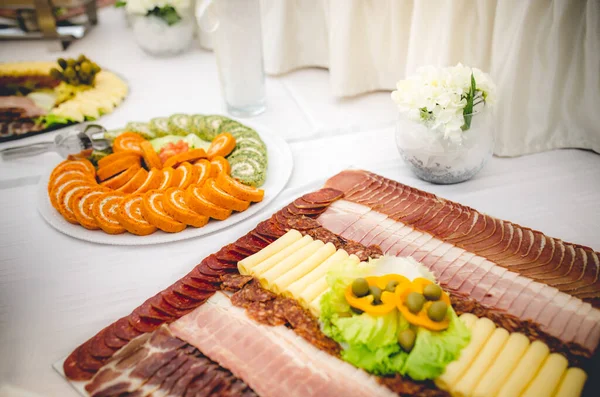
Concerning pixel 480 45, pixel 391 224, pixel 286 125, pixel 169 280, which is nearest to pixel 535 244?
pixel 391 224

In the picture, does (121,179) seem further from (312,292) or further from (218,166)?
(312,292)

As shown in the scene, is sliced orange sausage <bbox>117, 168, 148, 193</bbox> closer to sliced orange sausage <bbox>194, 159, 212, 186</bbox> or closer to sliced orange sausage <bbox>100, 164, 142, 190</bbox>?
sliced orange sausage <bbox>100, 164, 142, 190</bbox>

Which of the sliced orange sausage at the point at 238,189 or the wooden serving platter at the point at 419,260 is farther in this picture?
the sliced orange sausage at the point at 238,189

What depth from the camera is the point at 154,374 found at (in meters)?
1.04

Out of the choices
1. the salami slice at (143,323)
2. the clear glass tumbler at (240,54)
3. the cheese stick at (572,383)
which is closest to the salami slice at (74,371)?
the salami slice at (143,323)

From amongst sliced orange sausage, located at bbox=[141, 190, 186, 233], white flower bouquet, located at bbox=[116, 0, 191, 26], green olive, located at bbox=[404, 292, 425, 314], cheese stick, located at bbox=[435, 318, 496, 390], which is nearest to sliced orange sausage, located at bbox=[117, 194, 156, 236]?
sliced orange sausage, located at bbox=[141, 190, 186, 233]

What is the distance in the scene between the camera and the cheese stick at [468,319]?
1054 mm

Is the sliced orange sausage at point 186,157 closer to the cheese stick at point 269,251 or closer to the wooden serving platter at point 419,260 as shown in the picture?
the wooden serving platter at point 419,260

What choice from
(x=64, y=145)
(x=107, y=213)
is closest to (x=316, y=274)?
(x=107, y=213)

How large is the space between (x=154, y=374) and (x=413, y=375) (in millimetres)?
559

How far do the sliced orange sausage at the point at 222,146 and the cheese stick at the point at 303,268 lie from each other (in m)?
0.63

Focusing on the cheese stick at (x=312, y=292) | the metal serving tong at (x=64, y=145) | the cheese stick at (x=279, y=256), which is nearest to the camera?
the cheese stick at (x=312, y=292)

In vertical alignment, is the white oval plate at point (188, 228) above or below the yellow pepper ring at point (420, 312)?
below

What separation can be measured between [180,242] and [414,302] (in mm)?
782
